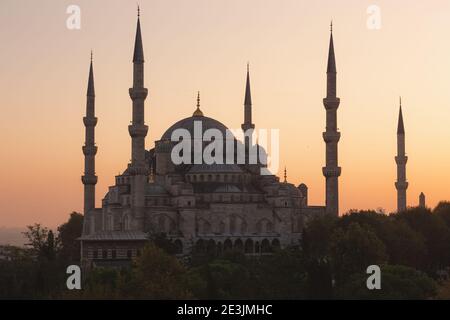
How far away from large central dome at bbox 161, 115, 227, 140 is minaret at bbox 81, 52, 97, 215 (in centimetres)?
581

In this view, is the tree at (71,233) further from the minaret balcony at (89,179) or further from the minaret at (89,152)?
the minaret balcony at (89,179)

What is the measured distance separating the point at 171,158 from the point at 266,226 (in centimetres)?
765

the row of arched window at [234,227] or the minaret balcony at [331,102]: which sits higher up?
the minaret balcony at [331,102]

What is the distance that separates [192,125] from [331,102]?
40.1 feet

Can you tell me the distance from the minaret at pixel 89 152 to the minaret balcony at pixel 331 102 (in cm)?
1424

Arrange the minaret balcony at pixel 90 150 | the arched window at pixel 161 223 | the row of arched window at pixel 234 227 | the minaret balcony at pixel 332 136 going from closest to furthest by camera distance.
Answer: the minaret balcony at pixel 332 136, the arched window at pixel 161 223, the row of arched window at pixel 234 227, the minaret balcony at pixel 90 150

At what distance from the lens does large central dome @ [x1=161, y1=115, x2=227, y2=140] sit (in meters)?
69.1

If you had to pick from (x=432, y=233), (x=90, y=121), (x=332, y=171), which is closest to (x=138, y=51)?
(x=90, y=121)

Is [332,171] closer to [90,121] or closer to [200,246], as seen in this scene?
[200,246]

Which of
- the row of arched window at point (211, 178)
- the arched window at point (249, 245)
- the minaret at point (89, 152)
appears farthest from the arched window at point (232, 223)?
the minaret at point (89, 152)

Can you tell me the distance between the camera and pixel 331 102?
6028cm

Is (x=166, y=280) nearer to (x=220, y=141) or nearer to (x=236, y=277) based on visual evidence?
(x=236, y=277)

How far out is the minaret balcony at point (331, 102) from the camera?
198 feet

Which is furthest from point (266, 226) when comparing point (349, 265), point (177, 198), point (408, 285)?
point (408, 285)
